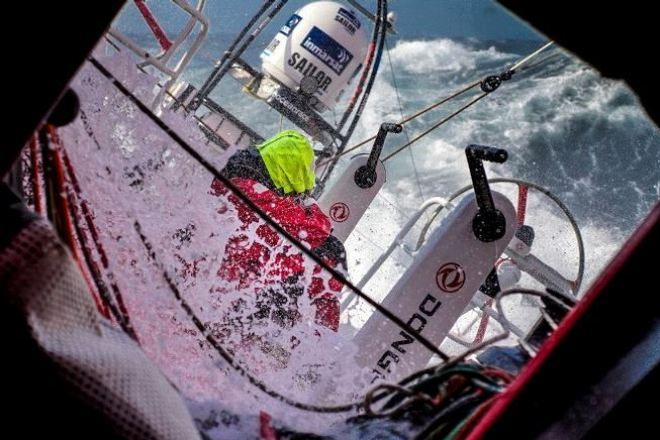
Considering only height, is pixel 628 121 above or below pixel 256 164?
above

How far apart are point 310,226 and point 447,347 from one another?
10.9 feet

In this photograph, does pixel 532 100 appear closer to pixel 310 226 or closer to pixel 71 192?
pixel 310 226

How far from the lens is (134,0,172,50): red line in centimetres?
436

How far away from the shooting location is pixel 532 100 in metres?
15.7

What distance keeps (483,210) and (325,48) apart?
4418 mm

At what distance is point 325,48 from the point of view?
6.82 meters

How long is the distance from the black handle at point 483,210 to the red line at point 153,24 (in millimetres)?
2796

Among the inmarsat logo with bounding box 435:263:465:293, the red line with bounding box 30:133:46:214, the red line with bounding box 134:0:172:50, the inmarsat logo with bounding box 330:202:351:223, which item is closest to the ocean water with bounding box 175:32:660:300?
the inmarsat logo with bounding box 330:202:351:223

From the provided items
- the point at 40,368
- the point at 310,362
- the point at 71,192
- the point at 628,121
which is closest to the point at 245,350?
the point at 310,362

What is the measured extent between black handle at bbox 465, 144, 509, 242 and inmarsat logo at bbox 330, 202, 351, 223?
2.55 meters

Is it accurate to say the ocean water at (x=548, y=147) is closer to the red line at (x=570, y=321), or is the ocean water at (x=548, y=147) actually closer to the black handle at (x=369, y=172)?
the black handle at (x=369, y=172)

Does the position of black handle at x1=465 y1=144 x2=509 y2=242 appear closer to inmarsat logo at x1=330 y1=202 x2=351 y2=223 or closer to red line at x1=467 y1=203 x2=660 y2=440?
red line at x1=467 y1=203 x2=660 y2=440

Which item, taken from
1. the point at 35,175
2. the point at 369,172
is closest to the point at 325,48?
the point at 369,172

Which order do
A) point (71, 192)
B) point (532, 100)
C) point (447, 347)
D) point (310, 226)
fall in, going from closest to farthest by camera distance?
point (71, 192) → point (310, 226) → point (447, 347) → point (532, 100)
